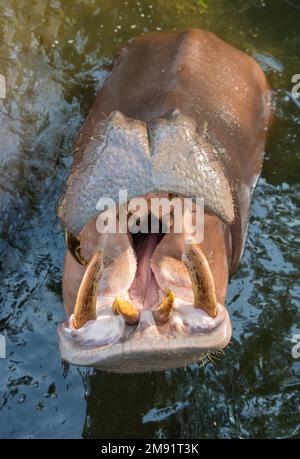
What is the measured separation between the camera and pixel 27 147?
5.58 meters

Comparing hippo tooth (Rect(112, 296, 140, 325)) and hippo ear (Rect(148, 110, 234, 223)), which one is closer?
hippo ear (Rect(148, 110, 234, 223))

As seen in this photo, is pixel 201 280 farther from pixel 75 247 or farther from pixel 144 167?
pixel 75 247

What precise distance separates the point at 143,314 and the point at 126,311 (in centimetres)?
9

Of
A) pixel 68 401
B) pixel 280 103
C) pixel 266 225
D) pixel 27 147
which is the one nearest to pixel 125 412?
pixel 68 401

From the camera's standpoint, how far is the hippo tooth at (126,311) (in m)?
3.38

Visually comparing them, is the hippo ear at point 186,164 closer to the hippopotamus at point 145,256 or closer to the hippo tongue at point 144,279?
the hippopotamus at point 145,256

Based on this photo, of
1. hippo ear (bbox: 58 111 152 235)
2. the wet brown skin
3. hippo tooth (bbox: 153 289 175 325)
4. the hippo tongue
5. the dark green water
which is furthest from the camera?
the wet brown skin

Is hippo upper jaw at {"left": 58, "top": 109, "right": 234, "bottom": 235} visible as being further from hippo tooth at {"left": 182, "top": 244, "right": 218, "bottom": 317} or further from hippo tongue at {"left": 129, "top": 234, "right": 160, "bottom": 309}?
hippo tongue at {"left": 129, "top": 234, "right": 160, "bottom": 309}

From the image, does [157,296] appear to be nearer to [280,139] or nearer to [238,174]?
[238,174]

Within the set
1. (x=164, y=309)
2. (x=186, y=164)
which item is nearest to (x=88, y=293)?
(x=164, y=309)

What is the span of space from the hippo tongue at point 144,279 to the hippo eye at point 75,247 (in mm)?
289

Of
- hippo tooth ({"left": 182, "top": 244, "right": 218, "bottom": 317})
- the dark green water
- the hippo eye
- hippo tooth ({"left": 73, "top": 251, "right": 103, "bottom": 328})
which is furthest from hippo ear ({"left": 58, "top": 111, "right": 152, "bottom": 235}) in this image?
the dark green water

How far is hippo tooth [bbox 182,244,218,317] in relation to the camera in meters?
3.40

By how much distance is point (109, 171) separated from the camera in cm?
325
